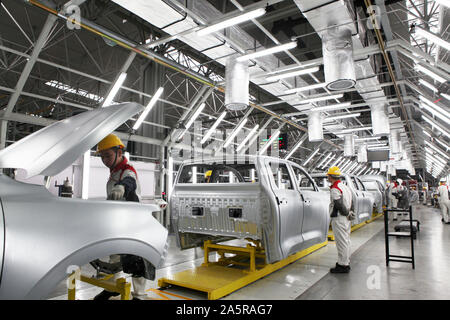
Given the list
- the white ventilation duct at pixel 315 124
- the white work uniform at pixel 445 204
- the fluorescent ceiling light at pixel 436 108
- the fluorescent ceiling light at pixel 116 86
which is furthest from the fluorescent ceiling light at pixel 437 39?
the white work uniform at pixel 445 204

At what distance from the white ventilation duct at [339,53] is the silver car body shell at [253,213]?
7.20 ft

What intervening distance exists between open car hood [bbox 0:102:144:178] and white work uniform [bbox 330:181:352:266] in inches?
151

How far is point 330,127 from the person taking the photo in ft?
40.2

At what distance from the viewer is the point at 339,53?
5.49m

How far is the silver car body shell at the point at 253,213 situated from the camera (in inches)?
149

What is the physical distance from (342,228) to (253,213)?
1.77m

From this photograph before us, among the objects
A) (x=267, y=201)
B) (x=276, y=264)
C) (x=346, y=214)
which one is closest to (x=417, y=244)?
(x=346, y=214)

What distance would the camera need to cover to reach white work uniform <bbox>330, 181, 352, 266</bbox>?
460 centimetres

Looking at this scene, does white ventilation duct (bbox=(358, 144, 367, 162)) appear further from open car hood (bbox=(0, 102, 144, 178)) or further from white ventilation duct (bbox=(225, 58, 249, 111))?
open car hood (bbox=(0, 102, 144, 178))

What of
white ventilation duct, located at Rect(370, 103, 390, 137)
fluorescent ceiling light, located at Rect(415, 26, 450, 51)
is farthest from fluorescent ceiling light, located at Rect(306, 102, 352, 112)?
fluorescent ceiling light, located at Rect(415, 26, 450, 51)

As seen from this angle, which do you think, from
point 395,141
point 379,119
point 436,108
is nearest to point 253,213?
point 379,119

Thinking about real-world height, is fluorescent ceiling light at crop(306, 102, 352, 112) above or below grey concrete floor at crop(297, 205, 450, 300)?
above

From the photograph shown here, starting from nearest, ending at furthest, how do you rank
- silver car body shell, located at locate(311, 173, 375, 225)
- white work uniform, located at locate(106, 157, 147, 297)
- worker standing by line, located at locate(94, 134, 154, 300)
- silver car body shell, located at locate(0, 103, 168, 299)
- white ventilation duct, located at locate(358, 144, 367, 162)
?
silver car body shell, located at locate(0, 103, 168, 299), worker standing by line, located at locate(94, 134, 154, 300), white work uniform, located at locate(106, 157, 147, 297), silver car body shell, located at locate(311, 173, 375, 225), white ventilation duct, located at locate(358, 144, 367, 162)
